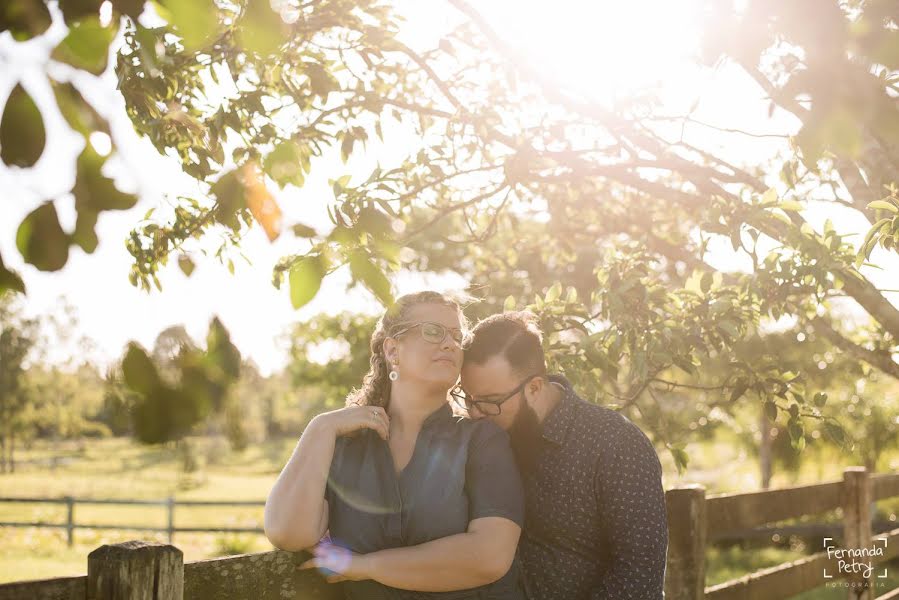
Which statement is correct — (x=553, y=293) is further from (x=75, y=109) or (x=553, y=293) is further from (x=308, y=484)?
(x=75, y=109)

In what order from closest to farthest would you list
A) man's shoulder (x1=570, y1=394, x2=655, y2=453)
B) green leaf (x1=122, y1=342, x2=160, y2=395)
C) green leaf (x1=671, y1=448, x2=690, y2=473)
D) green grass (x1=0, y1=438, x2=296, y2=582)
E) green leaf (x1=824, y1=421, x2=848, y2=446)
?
green leaf (x1=122, y1=342, x2=160, y2=395)
man's shoulder (x1=570, y1=394, x2=655, y2=453)
green leaf (x1=824, y1=421, x2=848, y2=446)
green leaf (x1=671, y1=448, x2=690, y2=473)
green grass (x1=0, y1=438, x2=296, y2=582)

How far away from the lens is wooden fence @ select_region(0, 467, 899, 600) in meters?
1.82

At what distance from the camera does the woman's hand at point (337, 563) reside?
Answer: 7.85 ft

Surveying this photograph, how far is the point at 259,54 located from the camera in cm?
119

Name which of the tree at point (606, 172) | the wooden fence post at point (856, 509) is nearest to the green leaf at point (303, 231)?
the tree at point (606, 172)

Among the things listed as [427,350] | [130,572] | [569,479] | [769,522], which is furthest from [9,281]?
[769,522]

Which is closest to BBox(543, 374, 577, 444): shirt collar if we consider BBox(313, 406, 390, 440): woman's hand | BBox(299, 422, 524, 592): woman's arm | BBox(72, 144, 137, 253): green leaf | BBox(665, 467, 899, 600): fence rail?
BBox(299, 422, 524, 592): woman's arm

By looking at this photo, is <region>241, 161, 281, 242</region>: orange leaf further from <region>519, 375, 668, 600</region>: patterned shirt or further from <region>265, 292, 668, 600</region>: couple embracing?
<region>519, 375, 668, 600</region>: patterned shirt

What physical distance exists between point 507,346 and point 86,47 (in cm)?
210

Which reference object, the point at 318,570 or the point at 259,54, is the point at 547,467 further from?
the point at 259,54

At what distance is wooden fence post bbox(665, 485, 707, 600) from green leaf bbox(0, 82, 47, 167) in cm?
350

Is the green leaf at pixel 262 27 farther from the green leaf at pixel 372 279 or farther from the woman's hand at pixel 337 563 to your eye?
the woman's hand at pixel 337 563

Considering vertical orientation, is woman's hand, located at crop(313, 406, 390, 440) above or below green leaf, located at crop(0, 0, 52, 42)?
below

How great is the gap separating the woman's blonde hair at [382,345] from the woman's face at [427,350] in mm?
23
